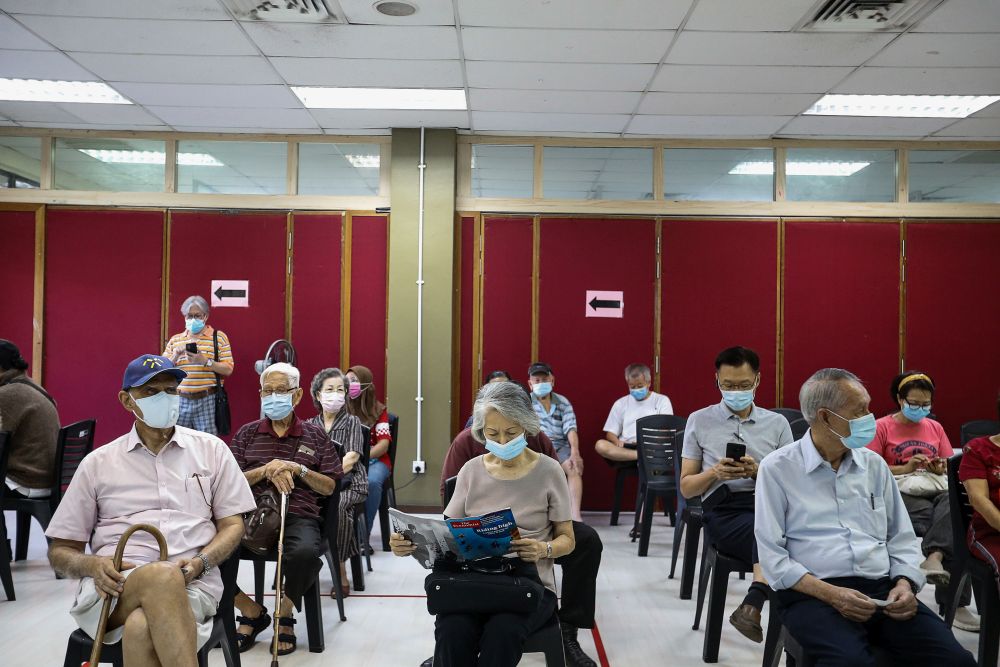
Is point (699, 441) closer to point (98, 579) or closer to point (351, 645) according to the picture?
point (351, 645)

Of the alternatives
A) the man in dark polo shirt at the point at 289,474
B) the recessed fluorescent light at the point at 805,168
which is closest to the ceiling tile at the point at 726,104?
the recessed fluorescent light at the point at 805,168

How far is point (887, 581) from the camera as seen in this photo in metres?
2.69

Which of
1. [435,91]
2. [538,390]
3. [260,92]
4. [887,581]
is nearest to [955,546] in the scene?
[887,581]

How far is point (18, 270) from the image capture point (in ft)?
24.2

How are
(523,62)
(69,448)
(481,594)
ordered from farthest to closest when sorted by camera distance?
1. (523,62)
2. (69,448)
3. (481,594)

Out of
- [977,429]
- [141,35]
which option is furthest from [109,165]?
[977,429]

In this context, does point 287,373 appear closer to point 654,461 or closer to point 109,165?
point 654,461

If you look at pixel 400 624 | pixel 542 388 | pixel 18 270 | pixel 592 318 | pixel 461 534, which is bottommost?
pixel 400 624

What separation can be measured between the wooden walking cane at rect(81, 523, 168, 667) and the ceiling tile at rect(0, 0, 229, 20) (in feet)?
10.5

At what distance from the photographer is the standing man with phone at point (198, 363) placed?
6.67m

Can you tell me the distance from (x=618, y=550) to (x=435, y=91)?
148 inches

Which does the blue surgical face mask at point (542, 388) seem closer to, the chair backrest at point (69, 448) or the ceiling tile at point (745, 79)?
the ceiling tile at point (745, 79)

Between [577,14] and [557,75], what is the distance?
41.3 inches

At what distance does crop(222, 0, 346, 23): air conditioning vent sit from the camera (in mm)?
4551
